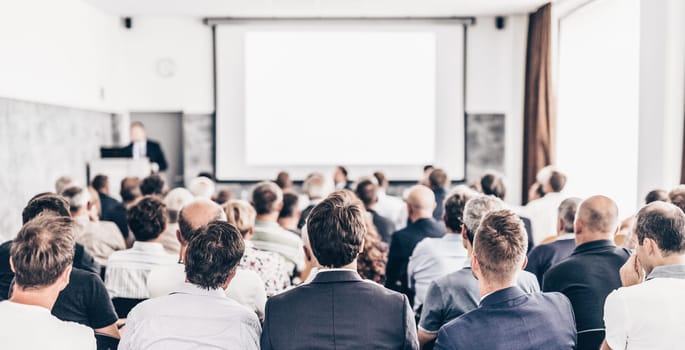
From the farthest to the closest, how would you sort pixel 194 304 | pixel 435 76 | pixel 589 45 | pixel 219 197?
1. pixel 435 76
2. pixel 589 45
3. pixel 219 197
4. pixel 194 304

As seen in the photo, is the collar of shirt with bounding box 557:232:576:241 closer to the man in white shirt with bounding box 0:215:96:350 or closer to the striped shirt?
the striped shirt

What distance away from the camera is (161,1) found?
322 inches

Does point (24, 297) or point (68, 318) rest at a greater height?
point (24, 297)

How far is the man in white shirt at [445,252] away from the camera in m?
3.45

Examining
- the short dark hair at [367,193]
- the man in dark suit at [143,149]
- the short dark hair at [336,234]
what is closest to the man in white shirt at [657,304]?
the short dark hair at [336,234]

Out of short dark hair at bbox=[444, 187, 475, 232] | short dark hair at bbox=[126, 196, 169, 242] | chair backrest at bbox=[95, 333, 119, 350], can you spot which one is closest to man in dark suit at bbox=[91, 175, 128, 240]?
short dark hair at bbox=[126, 196, 169, 242]

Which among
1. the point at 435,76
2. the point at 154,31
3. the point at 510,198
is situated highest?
the point at 154,31

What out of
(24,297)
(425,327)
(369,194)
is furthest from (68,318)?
(369,194)

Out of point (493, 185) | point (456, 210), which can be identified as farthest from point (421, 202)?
point (493, 185)

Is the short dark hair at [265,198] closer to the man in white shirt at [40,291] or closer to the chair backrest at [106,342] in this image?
the chair backrest at [106,342]

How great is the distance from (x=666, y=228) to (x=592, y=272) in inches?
22.2

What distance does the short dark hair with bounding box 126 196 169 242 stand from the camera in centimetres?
329

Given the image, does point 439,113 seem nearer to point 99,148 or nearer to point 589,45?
point 589,45

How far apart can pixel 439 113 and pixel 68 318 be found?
7373mm
